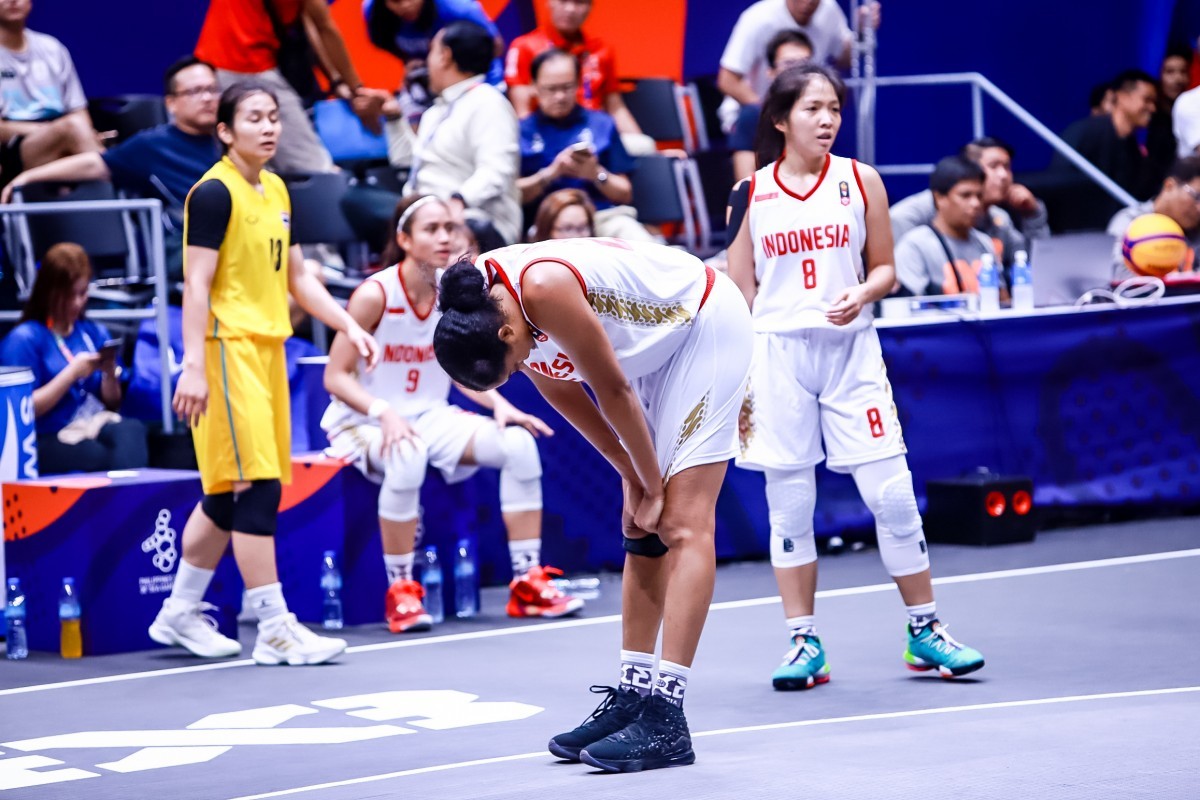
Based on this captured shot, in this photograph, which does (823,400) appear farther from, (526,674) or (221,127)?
(221,127)

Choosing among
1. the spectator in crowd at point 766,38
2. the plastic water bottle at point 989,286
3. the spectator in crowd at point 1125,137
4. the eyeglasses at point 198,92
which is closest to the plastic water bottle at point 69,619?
the eyeglasses at point 198,92

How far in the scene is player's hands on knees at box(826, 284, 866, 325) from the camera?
17.7 ft

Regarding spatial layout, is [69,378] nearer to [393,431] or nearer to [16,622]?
[16,622]

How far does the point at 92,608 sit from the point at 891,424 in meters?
2.93

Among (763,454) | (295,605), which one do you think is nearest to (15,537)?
(295,605)

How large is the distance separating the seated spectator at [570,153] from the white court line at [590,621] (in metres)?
2.43

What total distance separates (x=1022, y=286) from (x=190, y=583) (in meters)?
4.32

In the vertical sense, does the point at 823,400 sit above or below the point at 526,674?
above

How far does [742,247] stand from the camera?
5.68 m

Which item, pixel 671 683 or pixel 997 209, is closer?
pixel 671 683

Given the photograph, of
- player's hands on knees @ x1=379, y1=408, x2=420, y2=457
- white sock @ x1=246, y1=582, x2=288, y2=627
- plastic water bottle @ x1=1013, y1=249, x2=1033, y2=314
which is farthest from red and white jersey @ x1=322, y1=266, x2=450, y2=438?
plastic water bottle @ x1=1013, y1=249, x2=1033, y2=314

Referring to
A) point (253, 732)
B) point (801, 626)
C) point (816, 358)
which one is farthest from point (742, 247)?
point (253, 732)

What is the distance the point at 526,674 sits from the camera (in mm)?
5797

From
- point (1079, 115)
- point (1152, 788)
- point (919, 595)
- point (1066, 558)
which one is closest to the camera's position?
point (1152, 788)
